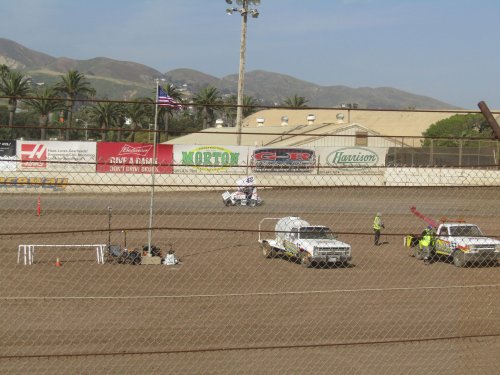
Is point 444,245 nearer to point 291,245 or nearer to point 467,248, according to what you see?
point 467,248

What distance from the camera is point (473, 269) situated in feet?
58.7

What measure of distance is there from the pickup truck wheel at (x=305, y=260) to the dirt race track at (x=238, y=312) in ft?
0.73

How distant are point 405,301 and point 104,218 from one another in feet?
39.5

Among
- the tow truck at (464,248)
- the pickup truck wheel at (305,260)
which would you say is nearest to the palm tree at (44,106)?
the pickup truck wheel at (305,260)

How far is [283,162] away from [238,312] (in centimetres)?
334

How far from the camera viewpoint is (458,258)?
18.3 meters

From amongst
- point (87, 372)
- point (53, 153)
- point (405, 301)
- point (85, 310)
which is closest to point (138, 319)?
point (85, 310)

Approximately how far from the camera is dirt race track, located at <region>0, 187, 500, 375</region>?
9250 mm

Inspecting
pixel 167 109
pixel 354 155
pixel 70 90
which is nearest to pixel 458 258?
pixel 167 109

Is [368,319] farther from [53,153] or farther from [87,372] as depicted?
[53,153]

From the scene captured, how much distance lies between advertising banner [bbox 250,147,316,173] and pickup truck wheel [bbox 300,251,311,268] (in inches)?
93.8

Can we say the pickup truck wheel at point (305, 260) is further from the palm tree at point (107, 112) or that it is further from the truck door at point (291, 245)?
the palm tree at point (107, 112)

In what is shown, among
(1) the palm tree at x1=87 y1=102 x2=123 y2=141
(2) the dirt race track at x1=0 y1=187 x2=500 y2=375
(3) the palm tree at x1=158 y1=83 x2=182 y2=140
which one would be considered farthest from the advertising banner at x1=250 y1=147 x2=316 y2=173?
(1) the palm tree at x1=87 y1=102 x2=123 y2=141

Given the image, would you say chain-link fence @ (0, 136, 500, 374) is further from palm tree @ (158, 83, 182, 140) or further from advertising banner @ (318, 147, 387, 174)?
advertising banner @ (318, 147, 387, 174)
